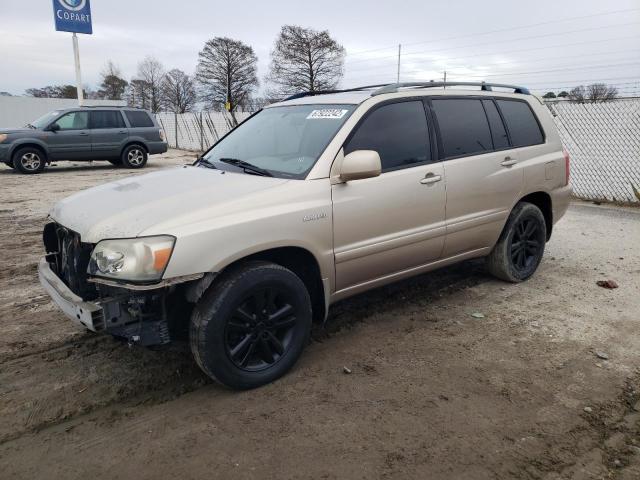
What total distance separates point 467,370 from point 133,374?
7.12 feet

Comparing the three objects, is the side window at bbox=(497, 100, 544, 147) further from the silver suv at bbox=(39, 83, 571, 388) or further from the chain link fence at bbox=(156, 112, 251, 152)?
the chain link fence at bbox=(156, 112, 251, 152)

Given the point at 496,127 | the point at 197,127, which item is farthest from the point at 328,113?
the point at 197,127

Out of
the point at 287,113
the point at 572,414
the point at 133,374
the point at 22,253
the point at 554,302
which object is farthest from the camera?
the point at 22,253

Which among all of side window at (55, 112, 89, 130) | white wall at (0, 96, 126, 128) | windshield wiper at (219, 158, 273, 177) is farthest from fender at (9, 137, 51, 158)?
white wall at (0, 96, 126, 128)

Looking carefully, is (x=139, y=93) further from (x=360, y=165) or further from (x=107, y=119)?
(x=360, y=165)

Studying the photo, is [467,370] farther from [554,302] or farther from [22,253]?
[22,253]

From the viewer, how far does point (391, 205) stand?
3.60 meters

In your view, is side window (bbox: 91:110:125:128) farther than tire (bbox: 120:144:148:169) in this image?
No

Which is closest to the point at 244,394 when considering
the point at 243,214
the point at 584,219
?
the point at 243,214

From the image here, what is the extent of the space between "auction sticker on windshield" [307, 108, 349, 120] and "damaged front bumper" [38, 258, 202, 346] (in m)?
1.63

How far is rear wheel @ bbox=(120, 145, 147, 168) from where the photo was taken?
14938mm

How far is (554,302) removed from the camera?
450 cm

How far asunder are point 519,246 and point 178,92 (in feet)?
213

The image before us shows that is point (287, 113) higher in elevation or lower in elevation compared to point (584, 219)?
higher
